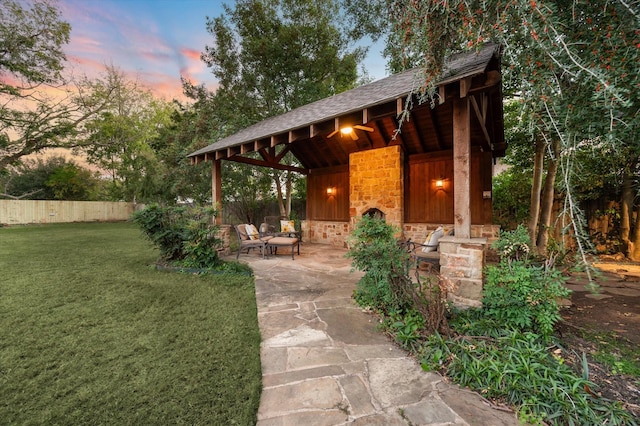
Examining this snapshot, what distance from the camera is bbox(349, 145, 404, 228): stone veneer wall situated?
22.5ft

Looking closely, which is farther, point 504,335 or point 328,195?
point 328,195

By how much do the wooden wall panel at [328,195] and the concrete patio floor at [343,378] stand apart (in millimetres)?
5264

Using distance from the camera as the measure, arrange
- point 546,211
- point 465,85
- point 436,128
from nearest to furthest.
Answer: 1. point 465,85
2. point 436,128
3. point 546,211

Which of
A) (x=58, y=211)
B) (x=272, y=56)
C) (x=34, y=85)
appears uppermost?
(x=272, y=56)

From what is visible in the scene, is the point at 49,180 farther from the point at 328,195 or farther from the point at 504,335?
the point at 504,335

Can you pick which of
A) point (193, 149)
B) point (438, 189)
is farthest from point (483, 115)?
point (193, 149)

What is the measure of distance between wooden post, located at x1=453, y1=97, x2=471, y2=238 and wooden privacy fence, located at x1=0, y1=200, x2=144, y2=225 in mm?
22464

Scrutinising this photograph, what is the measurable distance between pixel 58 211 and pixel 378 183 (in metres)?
21.0

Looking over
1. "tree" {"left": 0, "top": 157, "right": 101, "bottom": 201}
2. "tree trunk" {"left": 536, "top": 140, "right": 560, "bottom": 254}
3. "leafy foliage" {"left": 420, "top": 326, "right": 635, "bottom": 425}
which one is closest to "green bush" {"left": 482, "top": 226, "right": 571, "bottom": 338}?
"leafy foliage" {"left": 420, "top": 326, "right": 635, "bottom": 425}

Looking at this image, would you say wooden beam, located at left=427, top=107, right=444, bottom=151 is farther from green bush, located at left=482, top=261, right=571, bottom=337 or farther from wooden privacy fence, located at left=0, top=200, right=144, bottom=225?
wooden privacy fence, located at left=0, top=200, right=144, bottom=225

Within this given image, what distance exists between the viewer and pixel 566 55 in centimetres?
172

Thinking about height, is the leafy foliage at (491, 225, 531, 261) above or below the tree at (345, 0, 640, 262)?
below

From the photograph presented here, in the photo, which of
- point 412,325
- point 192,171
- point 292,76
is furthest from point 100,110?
point 412,325

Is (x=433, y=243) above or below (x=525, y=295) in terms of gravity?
above
